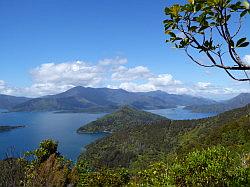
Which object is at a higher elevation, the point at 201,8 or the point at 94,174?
the point at 201,8

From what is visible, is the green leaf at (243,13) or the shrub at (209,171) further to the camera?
the shrub at (209,171)

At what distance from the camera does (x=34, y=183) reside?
16.4 meters

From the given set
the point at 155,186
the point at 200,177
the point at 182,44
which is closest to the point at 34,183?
the point at 155,186

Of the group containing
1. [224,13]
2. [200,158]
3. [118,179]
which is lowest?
[118,179]

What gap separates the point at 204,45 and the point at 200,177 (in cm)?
999

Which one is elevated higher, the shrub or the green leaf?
the green leaf

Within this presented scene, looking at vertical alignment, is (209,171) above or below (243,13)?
below

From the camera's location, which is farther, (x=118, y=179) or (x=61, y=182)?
(x=118, y=179)

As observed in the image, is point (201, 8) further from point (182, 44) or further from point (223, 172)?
point (223, 172)

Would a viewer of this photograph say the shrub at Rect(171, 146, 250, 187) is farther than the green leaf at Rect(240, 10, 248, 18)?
Yes

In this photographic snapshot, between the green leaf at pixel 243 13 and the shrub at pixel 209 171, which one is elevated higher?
the green leaf at pixel 243 13

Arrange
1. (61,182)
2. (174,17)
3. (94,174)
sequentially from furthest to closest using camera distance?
(94,174) → (61,182) → (174,17)

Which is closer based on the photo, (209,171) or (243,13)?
(243,13)

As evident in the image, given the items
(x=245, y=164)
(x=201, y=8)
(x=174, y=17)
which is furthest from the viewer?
(x=245, y=164)
